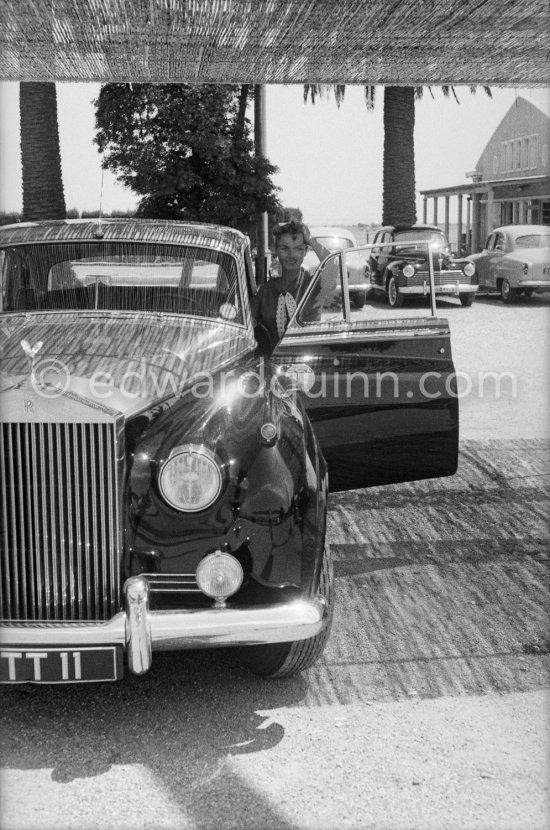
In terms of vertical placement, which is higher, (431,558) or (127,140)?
(127,140)

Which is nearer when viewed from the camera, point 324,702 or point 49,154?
point 324,702

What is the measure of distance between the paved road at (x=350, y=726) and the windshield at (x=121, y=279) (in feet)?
5.38

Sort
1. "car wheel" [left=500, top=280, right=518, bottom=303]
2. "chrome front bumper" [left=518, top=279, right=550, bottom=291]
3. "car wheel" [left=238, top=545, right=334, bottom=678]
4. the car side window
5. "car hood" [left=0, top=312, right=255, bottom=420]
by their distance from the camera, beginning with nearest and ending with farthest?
"car hood" [left=0, top=312, right=255, bottom=420] < "car wheel" [left=238, top=545, right=334, bottom=678] < "chrome front bumper" [left=518, top=279, right=550, bottom=291] < "car wheel" [left=500, top=280, right=518, bottom=303] < the car side window

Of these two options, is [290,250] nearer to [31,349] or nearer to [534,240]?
[31,349]

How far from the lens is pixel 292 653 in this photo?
3.49m

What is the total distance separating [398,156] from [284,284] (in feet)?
60.6

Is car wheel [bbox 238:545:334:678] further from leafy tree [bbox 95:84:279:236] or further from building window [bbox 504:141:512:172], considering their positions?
building window [bbox 504:141:512:172]

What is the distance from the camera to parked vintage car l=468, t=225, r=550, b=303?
20000mm

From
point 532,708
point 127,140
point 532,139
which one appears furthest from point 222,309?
point 532,139

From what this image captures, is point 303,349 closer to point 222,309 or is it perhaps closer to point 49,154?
point 222,309

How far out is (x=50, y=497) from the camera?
3.21m

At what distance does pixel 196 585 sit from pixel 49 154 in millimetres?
14618

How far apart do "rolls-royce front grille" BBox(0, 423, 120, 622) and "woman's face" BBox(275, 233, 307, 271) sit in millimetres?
2292

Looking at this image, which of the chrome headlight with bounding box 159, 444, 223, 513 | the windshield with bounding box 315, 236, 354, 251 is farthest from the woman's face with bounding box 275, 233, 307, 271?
the windshield with bounding box 315, 236, 354, 251
